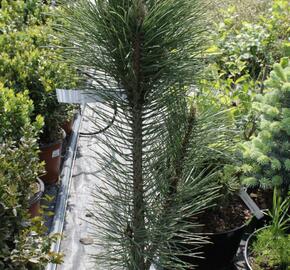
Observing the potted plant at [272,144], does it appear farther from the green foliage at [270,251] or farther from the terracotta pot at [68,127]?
the terracotta pot at [68,127]

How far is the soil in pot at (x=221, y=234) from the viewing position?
2.43 m

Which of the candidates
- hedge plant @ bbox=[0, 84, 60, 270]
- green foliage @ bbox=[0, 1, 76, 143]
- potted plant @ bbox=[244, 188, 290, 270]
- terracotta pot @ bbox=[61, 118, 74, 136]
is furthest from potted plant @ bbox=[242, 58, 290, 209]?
terracotta pot @ bbox=[61, 118, 74, 136]

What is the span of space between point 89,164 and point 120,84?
2.44 meters

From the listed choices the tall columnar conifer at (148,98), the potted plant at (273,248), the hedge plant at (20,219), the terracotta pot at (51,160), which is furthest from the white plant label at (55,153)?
the tall columnar conifer at (148,98)

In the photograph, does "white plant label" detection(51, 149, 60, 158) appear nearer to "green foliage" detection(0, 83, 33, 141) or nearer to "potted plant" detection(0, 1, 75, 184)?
"potted plant" detection(0, 1, 75, 184)

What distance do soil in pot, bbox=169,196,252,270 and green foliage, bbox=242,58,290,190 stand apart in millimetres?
229

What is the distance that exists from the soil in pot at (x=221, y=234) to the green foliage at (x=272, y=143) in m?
0.23

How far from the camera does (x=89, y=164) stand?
11.7 feet

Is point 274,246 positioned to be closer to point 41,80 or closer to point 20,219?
point 20,219

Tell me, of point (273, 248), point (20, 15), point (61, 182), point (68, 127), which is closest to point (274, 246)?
point (273, 248)

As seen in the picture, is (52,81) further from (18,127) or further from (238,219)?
(238,219)

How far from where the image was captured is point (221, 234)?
7.82 ft

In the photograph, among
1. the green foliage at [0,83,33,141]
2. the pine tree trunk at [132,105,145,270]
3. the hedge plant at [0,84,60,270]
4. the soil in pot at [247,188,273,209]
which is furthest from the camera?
the soil in pot at [247,188,273,209]

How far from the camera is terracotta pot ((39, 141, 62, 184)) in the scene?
10.6 feet
